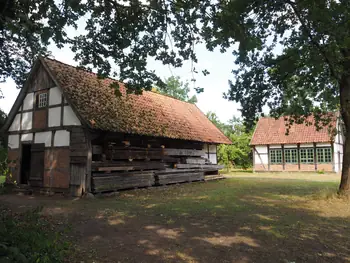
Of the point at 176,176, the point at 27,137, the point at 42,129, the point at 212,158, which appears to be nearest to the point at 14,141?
the point at 27,137

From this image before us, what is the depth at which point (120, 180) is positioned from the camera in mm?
13094

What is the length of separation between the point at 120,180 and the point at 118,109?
3.61 metres

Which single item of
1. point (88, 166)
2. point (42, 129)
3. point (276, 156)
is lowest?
point (88, 166)

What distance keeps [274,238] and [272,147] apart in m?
25.5

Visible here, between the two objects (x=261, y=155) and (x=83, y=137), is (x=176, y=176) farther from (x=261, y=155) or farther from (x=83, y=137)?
(x=261, y=155)

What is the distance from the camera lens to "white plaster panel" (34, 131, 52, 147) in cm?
1353

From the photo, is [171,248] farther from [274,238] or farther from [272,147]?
[272,147]

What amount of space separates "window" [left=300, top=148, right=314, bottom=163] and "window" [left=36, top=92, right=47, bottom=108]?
78.4 ft

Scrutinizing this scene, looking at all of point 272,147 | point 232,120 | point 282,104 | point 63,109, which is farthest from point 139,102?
point 232,120

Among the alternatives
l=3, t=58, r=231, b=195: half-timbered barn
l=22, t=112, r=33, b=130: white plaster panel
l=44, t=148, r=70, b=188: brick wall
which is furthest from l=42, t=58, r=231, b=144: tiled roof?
l=22, t=112, r=33, b=130: white plaster panel

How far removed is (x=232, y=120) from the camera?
52.4 metres

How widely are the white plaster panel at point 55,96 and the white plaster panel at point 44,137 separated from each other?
1.48 m

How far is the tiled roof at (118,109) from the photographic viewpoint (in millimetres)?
12570

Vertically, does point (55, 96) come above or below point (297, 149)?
above
